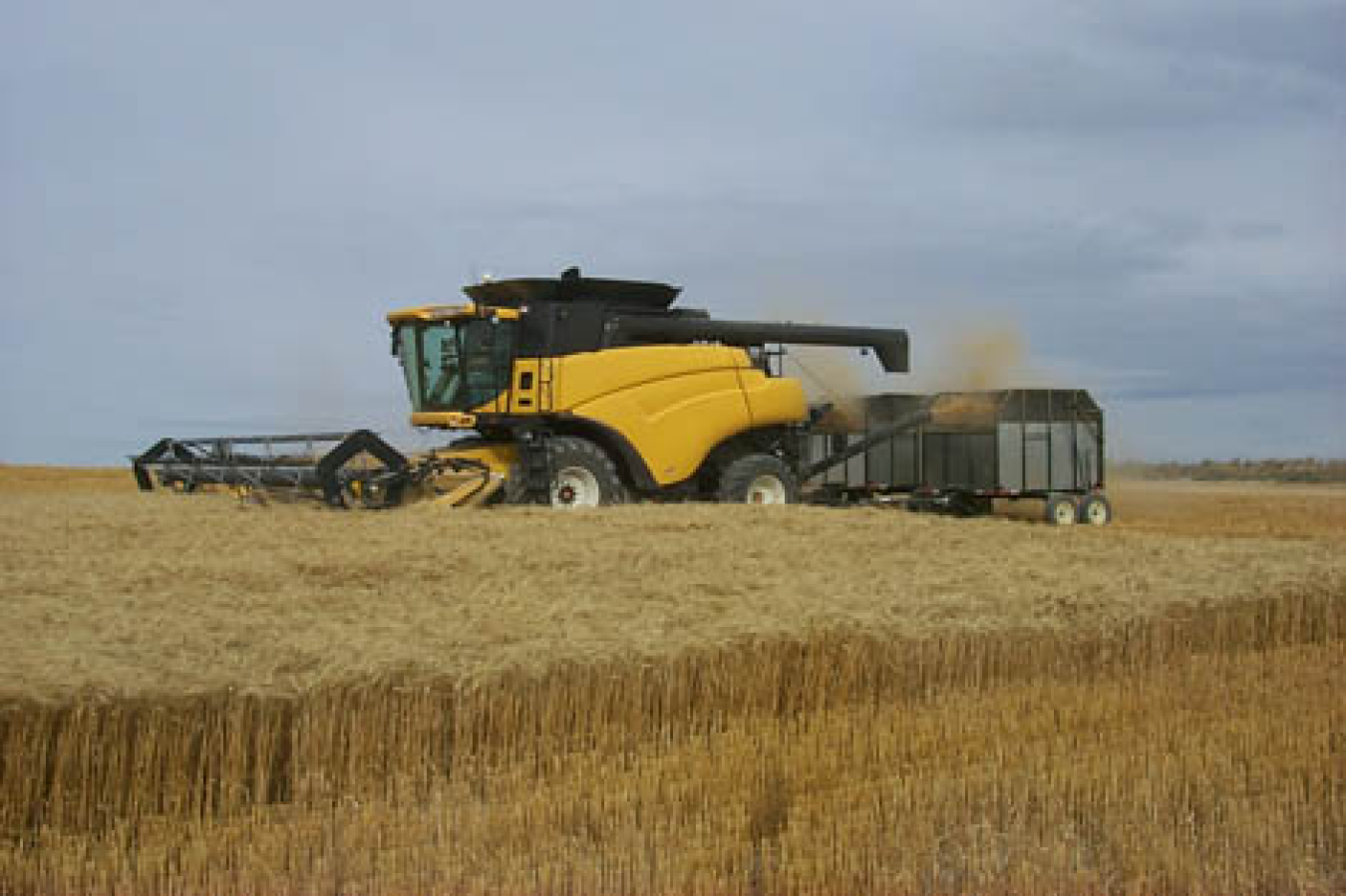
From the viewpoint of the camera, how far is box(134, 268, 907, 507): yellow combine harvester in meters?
13.9

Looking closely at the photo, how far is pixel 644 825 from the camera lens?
496 centimetres

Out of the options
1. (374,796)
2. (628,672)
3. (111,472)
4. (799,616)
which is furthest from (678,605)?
(111,472)

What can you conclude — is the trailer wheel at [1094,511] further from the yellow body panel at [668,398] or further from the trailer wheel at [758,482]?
the yellow body panel at [668,398]

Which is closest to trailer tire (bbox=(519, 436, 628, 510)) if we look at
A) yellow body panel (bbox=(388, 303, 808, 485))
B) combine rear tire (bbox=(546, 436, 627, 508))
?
combine rear tire (bbox=(546, 436, 627, 508))

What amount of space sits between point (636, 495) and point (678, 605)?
21.5 feet

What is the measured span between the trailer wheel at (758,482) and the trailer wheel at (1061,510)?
517 centimetres

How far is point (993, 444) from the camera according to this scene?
18891mm

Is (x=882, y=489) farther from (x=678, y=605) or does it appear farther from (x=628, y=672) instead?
(x=628, y=672)

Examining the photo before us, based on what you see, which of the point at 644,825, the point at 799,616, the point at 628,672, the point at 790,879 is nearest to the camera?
the point at 790,879

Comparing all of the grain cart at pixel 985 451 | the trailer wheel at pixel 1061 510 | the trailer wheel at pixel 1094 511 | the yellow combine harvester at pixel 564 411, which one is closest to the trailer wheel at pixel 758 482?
the yellow combine harvester at pixel 564 411

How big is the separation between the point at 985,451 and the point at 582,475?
7227 mm

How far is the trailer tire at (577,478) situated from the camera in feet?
45.6

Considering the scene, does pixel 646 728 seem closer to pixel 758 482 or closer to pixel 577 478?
pixel 577 478

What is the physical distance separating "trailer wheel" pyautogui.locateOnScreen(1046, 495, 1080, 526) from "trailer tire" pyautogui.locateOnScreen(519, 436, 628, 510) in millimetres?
7489
